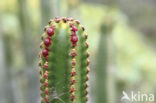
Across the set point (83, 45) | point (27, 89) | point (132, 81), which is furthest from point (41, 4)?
point (132, 81)

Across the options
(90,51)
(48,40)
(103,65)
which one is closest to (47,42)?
(48,40)

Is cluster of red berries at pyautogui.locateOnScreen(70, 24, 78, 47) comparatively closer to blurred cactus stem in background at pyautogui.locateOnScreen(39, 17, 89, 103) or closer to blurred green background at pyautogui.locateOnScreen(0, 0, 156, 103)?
blurred cactus stem in background at pyautogui.locateOnScreen(39, 17, 89, 103)

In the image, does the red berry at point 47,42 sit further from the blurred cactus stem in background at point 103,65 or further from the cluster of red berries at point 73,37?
the blurred cactus stem in background at point 103,65

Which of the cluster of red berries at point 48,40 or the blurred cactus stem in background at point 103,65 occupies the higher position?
the cluster of red berries at point 48,40

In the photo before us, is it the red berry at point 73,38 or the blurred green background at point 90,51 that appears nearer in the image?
the red berry at point 73,38

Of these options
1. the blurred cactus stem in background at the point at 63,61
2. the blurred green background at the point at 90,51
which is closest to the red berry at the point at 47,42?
the blurred cactus stem in background at the point at 63,61

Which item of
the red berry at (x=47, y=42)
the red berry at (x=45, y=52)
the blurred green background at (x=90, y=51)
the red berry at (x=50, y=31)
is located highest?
the red berry at (x=50, y=31)

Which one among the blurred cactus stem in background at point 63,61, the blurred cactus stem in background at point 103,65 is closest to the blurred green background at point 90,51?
the blurred cactus stem in background at point 103,65

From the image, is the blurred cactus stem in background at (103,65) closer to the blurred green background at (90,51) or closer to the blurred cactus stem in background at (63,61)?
the blurred green background at (90,51)

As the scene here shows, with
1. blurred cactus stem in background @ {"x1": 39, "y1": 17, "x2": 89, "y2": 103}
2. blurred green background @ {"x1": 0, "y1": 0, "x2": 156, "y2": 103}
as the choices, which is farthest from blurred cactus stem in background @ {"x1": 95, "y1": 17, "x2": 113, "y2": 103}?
blurred cactus stem in background @ {"x1": 39, "y1": 17, "x2": 89, "y2": 103}
